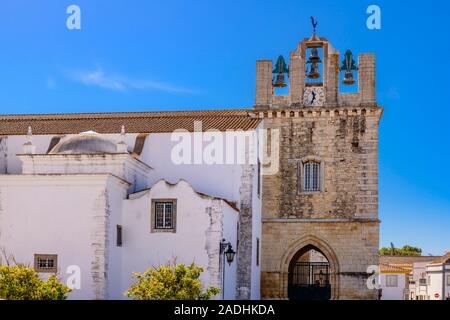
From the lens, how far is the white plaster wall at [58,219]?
87.2 feet

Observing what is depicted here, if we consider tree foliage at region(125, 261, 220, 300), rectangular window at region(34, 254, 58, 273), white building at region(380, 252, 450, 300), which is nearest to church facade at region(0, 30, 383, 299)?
rectangular window at region(34, 254, 58, 273)

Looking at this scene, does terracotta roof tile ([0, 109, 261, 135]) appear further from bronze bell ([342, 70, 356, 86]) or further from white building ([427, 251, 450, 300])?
white building ([427, 251, 450, 300])

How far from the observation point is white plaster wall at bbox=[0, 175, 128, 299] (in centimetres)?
2659

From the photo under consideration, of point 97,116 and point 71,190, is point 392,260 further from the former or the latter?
point 71,190

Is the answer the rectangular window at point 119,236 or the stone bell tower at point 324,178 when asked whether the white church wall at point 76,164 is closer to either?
the rectangular window at point 119,236

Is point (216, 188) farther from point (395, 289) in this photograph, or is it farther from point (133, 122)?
point (395, 289)

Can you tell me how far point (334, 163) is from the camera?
33969mm

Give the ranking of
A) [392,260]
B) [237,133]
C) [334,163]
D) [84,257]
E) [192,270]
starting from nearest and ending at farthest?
[192,270] < [84,257] < [237,133] < [334,163] < [392,260]

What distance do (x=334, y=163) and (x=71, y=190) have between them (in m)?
12.6

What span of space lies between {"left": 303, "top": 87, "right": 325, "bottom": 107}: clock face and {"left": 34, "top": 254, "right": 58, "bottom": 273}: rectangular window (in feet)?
46.0

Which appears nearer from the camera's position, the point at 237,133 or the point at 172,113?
the point at 237,133

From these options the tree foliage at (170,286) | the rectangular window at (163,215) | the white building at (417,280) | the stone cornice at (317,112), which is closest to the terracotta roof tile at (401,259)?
the white building at (417,280)

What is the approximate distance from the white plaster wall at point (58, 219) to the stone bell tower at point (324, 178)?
9.55 m
